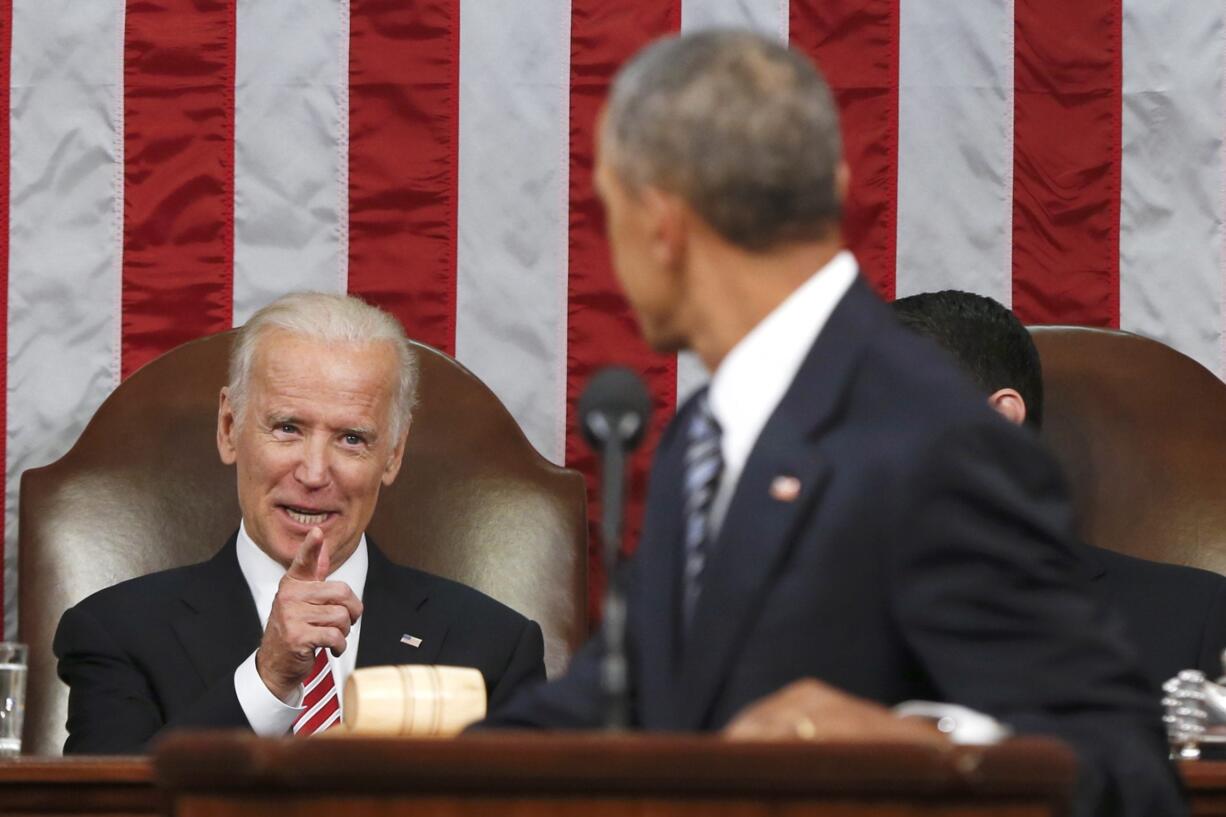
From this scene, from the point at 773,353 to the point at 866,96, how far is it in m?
2.58

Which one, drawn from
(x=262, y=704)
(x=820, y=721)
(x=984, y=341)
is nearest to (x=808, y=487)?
(x=820, y=721)

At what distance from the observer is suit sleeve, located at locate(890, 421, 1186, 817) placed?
5.03 feet

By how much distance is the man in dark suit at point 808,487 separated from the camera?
1.54 meters

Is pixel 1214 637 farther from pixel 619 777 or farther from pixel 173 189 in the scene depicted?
pixel 619 777

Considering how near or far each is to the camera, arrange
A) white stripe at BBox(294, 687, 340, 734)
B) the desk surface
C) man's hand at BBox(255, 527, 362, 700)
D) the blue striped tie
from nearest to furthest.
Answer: the desk surface
the blue striped tie
man's hand at BBox(255, 527, 362, 700)
white stripe at BBox(294, 687, 340, 734)

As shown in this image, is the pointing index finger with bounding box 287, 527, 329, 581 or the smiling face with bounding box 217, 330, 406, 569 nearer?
the pointing index finger with bounding box 287, 527, 329, 581

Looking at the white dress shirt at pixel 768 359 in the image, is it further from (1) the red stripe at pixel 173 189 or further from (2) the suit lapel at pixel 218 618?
(1) the red stripe at pixel 173 189

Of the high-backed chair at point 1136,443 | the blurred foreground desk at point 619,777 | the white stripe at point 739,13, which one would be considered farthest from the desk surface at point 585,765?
the white stripe at point 739,13

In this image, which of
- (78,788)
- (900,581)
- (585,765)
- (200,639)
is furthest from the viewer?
(200,639)

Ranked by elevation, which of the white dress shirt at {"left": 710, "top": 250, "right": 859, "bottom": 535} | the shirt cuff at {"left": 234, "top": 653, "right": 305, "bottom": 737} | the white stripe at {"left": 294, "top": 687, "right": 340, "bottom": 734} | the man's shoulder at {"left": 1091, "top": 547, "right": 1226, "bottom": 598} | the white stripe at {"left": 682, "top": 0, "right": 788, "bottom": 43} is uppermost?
the white stripe at {"left": 682, "top": 0, "right": 788, "bottom": 43}

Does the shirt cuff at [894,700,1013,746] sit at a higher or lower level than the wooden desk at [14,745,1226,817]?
higher

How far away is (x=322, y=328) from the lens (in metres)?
3.74

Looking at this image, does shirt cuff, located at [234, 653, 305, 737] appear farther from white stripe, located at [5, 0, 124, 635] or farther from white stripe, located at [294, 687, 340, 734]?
white stripe, located at [5, 0, 124, 635]

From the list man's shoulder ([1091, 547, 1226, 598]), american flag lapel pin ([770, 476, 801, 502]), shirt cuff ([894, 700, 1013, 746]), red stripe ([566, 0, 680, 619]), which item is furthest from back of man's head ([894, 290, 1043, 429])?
shirt cuff ([894, 700, 1013, 746])
